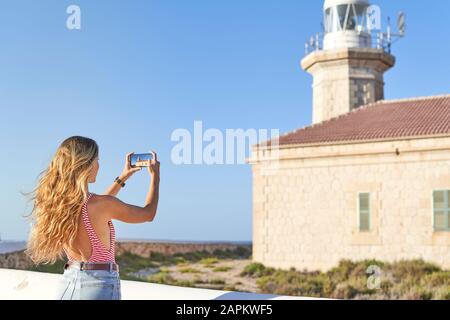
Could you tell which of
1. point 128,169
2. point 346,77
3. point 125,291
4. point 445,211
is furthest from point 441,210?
point 128,169

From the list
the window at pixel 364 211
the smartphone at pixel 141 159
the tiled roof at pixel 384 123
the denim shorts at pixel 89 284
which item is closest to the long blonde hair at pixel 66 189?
the denim shorts at pixel 89 284

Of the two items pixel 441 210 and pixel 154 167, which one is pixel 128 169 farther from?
pixel 441 210

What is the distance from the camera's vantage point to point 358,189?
16.8 meters

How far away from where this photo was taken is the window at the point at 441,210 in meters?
15.6

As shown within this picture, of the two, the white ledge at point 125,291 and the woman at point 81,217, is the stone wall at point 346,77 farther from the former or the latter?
the woman at point 81,217

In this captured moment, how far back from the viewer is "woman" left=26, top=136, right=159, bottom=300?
95.2 inches

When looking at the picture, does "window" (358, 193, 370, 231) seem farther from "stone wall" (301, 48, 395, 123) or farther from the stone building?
"stone wall" (301, 48, 395, 123)

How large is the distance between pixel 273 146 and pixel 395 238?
4.25 m

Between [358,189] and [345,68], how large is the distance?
18.3 ft

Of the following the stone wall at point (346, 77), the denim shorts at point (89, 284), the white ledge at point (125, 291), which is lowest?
the white ledge at point (125, 291)

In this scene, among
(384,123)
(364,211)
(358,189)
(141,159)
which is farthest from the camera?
(384,123)

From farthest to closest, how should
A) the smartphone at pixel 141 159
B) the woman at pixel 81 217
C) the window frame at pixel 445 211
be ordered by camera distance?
the window frame at pixel 445 211 < the smartphone at pixel 141 159 < the woman at pixel 81 217

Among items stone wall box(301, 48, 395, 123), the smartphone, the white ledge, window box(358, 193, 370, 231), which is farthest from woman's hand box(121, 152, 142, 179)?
stone wall box(301, 48, 395, 123)

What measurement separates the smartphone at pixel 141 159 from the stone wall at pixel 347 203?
46.4ft
